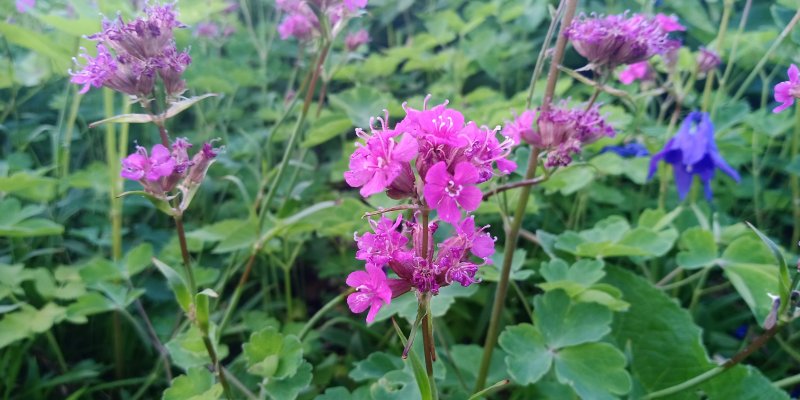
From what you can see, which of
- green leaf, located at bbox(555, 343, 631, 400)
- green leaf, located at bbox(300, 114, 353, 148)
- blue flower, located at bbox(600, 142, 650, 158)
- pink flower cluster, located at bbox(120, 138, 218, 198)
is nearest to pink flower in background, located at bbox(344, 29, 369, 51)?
green leaf, located at bbox(300, 114, 353, 148)

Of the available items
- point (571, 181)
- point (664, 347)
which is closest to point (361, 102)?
point (571, 181)

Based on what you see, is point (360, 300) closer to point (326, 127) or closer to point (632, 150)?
point (326, 127)

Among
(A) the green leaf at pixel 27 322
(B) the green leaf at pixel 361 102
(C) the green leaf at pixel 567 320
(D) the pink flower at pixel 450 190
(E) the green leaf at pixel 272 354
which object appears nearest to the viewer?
(D) the pink flower at pixel 450 190

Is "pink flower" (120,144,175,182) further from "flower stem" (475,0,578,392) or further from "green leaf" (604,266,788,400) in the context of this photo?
"green leaf" (604,266,788,400)

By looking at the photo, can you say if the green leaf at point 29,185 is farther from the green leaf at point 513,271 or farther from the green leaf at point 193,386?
the green leaf at point 513,271

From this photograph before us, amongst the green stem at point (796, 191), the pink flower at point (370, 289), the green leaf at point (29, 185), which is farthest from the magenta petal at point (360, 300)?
the green stem at point (796, 191)
